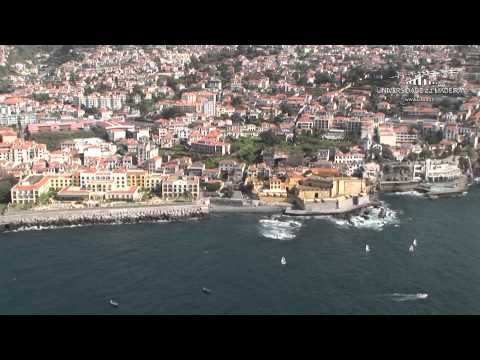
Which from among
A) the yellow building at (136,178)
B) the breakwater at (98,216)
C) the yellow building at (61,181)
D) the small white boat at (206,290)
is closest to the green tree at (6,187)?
the yellow building at (61,181)

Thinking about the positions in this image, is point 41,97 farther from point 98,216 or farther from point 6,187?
point 98,216

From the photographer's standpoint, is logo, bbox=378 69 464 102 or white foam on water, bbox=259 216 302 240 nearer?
white foam on water, bbox=259 216 302 240

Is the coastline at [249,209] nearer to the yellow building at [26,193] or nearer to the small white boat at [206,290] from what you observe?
the yellow building at [26,193]

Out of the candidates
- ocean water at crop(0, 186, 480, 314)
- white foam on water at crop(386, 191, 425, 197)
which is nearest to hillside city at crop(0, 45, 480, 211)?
white foam on water at crop(386, 191, 425, 197)

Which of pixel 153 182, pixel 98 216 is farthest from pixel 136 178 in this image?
pixel 98 216

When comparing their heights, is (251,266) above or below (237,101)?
below

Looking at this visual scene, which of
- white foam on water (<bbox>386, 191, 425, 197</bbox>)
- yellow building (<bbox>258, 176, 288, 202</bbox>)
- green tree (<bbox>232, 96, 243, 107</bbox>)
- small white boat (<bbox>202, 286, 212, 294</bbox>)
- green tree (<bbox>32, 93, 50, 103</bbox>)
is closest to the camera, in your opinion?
small white boat (<bbox>202, 286, 212, 294</bbox>)

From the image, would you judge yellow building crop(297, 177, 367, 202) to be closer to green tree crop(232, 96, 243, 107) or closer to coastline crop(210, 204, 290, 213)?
coastline crop(210, 204, 290, 213)
